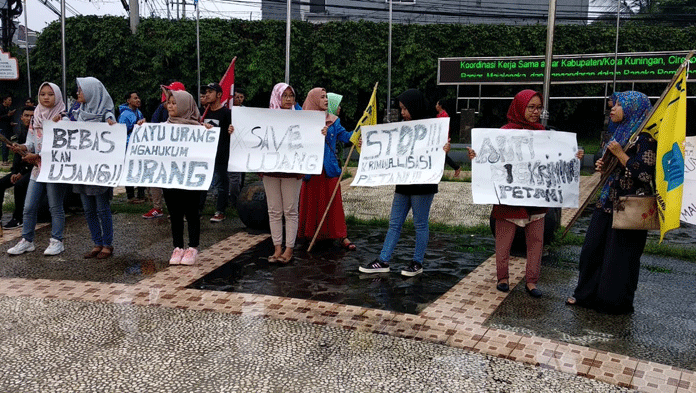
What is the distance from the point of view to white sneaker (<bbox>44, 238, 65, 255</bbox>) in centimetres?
700

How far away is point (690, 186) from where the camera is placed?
17.0 feet

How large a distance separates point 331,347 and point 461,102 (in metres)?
20.3

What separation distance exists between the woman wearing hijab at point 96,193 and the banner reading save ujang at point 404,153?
2.78 m

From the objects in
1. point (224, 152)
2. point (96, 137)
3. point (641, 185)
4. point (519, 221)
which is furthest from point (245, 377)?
point (224, 152)

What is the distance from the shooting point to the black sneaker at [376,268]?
6324mm

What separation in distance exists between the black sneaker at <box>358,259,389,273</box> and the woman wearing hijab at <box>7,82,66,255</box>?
341 centimetres

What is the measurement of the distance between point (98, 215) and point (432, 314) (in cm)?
394

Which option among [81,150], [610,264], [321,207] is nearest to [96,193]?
[81,150]

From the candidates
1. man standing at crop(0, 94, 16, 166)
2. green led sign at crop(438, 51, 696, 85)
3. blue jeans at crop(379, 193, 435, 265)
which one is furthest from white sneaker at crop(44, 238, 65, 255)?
green led sign at crop(438, 51, 696, 85)

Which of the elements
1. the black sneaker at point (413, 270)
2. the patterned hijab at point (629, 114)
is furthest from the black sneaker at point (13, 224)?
the patterned hijab at point (629, 114)

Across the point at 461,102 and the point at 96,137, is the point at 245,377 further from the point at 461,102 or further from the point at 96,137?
the point at 461,102

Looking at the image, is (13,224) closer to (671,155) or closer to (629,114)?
(629,114)

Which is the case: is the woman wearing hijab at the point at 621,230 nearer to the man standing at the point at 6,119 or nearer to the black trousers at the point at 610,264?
the black trousers at the point at 610,264

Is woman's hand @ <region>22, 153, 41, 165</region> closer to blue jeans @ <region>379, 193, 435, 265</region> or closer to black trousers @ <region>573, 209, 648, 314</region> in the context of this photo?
blue jeans @ <region>379, 193, 435, 265</region>
